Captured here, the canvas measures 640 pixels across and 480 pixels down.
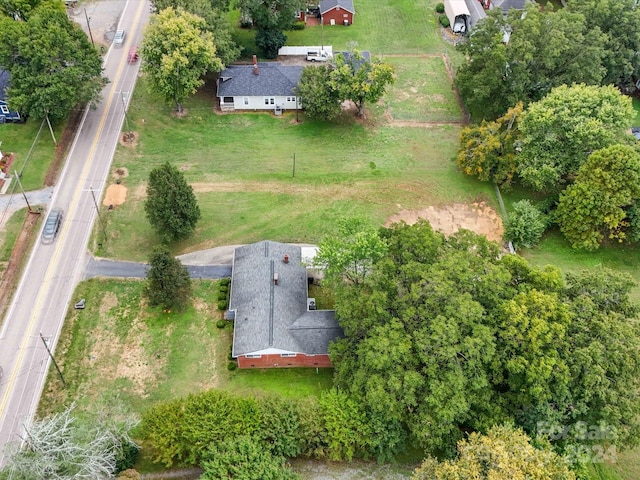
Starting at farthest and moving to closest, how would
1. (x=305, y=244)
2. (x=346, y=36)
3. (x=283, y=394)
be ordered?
1. (x=346, y=36)
2. (x=305, y=244)
3. (x=283, y=394)

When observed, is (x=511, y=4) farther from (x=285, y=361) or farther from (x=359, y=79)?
(x=285, y=361)

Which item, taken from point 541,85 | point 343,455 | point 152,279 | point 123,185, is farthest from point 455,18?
point 343,455

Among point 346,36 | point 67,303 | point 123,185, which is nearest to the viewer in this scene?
point 67,303

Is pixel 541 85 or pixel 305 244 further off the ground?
pixel 541 85

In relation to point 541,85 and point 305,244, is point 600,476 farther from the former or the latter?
point 541,85

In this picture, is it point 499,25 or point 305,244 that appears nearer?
point 305,244

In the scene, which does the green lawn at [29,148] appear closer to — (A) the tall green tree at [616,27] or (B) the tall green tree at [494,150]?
(B) the tall green tree at [494,150]

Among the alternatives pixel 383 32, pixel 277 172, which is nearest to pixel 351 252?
pixel 277 172
